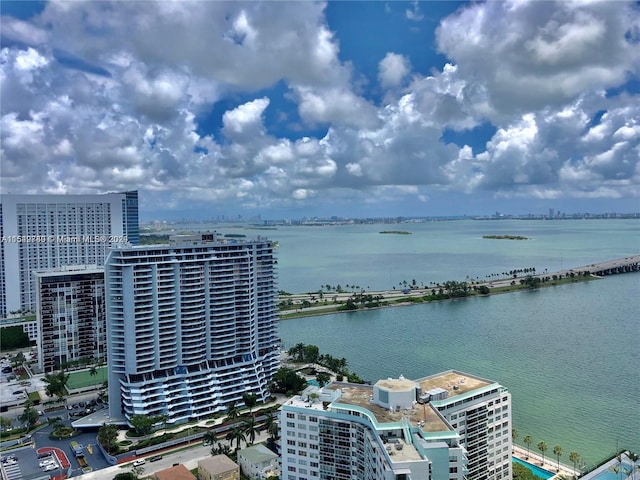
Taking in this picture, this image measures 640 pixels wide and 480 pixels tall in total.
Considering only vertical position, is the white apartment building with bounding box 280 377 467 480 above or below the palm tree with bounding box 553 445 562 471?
above

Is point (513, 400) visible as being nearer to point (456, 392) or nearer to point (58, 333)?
point (456, 392)

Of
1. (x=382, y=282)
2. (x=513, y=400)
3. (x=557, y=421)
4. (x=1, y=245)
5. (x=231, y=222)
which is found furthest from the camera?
(x=231, y=222)

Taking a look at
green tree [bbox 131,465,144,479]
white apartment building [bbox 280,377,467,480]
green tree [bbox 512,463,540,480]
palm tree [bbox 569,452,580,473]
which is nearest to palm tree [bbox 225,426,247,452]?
green tree [bbox 131,465,144,479]

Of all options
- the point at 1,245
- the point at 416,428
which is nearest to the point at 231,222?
the point at 1,245

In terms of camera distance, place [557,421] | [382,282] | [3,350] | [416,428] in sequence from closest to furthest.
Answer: [416,428] → [557,421] → [3,350] → [382,282]

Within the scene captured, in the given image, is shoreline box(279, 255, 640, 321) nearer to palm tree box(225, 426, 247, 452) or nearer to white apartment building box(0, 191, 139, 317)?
white apartment building box(0, 191, 139, 317)

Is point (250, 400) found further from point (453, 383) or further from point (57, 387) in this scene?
point (453, 383)
